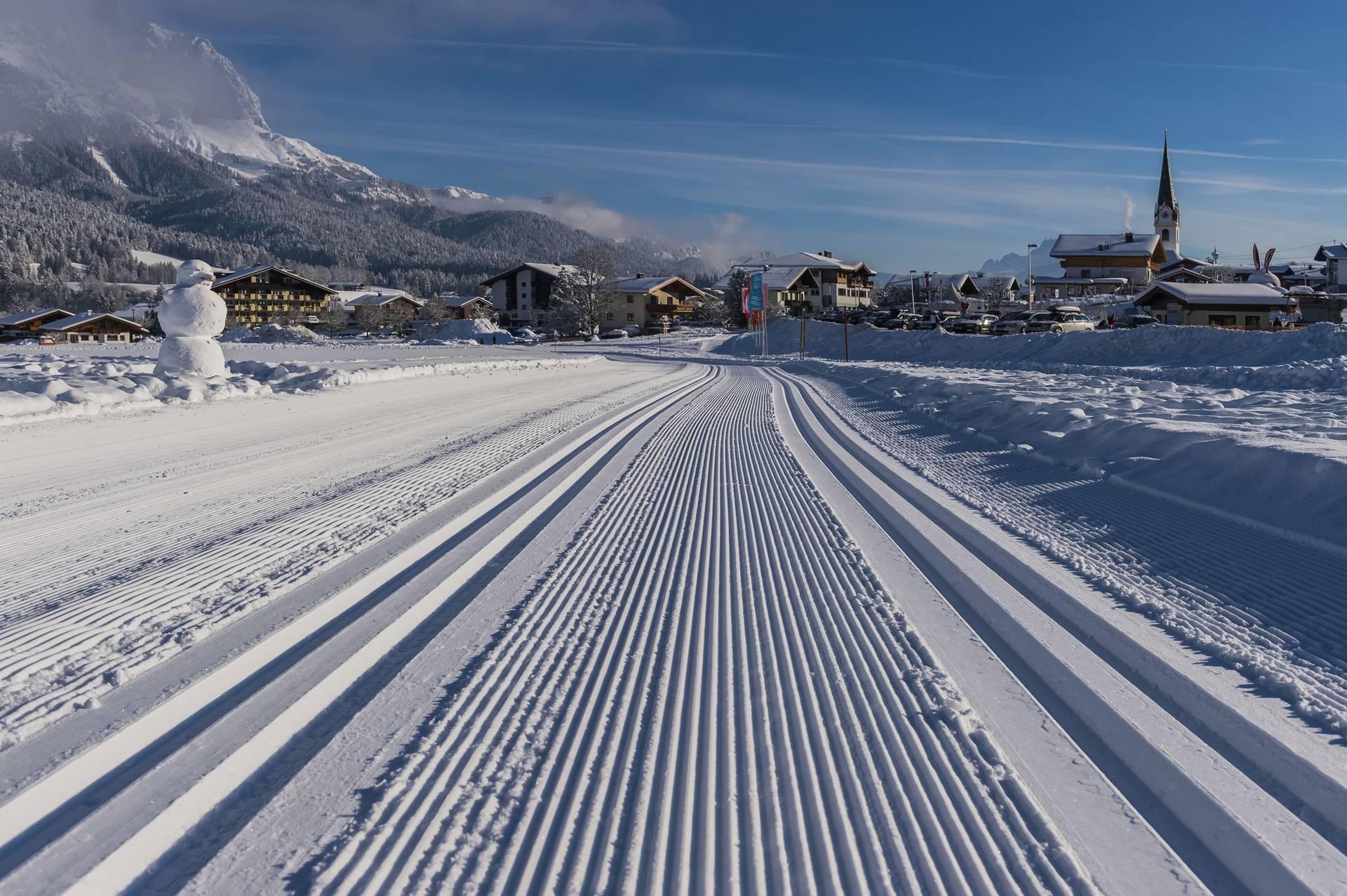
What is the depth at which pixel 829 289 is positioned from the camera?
368 ft

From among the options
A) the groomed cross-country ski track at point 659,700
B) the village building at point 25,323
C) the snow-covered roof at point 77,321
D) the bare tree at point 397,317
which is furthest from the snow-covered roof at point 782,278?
the groomed cross-country ski track at point 659,700

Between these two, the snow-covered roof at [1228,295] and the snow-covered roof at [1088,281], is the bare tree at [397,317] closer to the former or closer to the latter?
the snow-covered roof at [1088,281]

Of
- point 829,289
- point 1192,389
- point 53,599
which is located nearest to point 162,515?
point 53,599

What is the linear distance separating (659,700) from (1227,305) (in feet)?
194

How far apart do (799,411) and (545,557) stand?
11993 millimetres

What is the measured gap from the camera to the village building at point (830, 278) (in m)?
110

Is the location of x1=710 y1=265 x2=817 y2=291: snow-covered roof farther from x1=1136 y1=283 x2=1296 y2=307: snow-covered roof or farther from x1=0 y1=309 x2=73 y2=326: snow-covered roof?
x1=0 y1=309 x2=73 y2=326: snow-covered roof

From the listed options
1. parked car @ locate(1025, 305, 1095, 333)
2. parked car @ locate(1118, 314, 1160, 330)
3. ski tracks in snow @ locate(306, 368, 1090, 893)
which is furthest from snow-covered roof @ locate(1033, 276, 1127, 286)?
ski tracks in snow @ locate(306, 368, 1090, 893)

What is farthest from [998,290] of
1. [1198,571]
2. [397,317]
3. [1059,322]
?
[1198,571]

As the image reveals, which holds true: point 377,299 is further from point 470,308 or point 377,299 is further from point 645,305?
point 645,305

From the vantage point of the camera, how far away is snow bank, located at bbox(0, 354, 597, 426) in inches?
484

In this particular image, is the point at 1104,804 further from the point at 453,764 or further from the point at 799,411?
the point at 799,411

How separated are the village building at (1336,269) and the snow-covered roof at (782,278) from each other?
5298 centimetres

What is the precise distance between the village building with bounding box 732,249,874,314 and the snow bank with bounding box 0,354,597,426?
87.3 m
